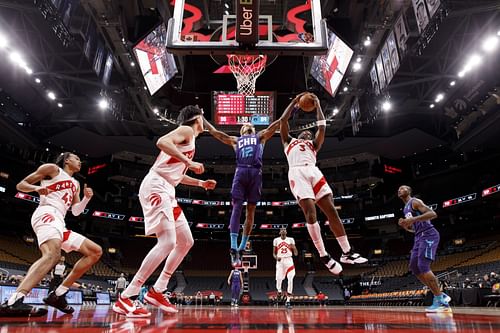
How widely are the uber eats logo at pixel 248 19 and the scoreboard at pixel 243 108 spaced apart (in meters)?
8.06

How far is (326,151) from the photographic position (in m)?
30.9

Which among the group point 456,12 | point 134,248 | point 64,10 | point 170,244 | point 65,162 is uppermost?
point 456,12

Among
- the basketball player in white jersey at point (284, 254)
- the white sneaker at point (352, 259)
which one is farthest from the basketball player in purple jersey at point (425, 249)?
the basketball player in white jersey at point (284, 254)

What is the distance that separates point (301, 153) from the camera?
17.2 ft

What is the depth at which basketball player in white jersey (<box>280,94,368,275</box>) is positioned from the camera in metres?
4.94

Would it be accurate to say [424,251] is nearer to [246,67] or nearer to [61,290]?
[61,290]

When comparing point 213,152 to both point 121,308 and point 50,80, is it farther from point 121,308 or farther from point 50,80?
point 121,308

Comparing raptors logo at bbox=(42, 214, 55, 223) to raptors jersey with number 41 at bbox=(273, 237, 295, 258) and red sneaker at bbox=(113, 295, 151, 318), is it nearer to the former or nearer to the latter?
red sneaker at bbox=(113, 295, 151, 318)

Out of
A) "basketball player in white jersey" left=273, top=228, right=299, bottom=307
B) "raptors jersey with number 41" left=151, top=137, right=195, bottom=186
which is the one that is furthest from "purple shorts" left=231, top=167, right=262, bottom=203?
"basketball player in white jersey" left=273, top=228, right=299, bottom=307

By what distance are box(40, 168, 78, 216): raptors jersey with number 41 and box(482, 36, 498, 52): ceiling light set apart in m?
→ 16.6

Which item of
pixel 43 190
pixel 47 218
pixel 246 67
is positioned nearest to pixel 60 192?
pixel 43 190

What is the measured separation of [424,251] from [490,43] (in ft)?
42.8

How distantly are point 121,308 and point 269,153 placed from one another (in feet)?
94.1

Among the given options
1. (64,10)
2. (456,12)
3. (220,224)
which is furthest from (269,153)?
(64,10)
